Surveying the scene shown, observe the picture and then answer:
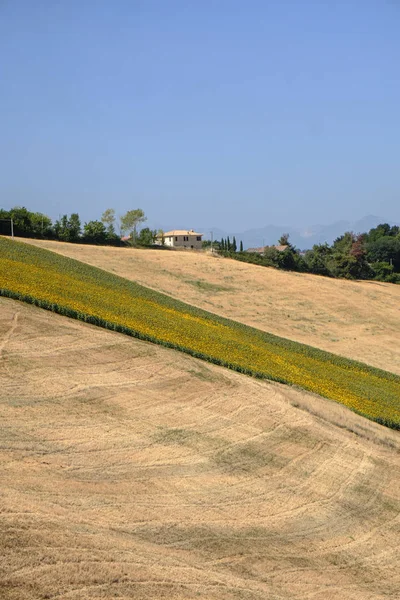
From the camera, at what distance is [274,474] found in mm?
23797

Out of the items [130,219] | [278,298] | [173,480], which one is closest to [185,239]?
[130,219]

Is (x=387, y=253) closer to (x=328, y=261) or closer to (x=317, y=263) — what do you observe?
(x=328, y=261)

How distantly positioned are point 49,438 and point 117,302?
21.6 metres

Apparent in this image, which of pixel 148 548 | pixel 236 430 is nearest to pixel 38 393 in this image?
pixel 236 430

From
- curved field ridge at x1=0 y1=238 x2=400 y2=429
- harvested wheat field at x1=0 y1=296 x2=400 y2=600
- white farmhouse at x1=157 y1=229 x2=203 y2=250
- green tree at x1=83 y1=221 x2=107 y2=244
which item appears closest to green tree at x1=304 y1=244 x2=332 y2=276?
white farmhouse at x1=157 y1=229 x2=203 y2=250

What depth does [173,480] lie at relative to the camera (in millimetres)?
21094

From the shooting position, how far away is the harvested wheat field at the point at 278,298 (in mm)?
60250

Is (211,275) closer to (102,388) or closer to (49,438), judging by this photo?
(102,388)

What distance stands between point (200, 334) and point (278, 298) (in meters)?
34.6

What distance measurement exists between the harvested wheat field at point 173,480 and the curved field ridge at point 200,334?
202 centimetres

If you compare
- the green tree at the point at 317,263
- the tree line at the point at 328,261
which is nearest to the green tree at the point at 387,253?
the tree line at the point at 328,261

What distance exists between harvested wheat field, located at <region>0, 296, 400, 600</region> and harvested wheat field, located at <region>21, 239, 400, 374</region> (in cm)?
2564

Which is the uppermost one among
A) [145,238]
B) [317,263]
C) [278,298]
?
[145,238]

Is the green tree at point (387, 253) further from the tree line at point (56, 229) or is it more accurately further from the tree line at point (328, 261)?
the tree line at point (56, 229)
